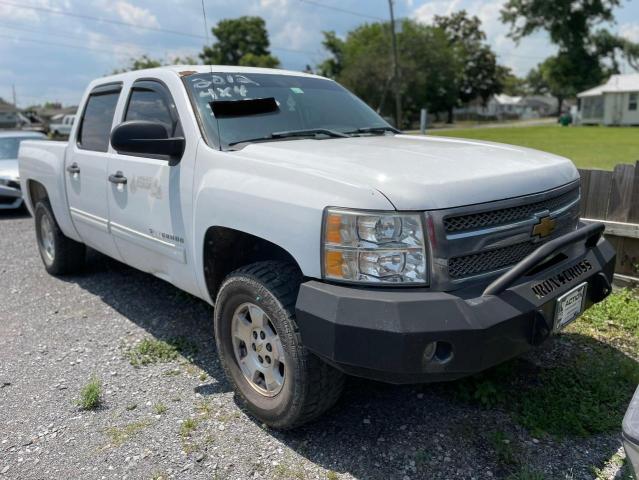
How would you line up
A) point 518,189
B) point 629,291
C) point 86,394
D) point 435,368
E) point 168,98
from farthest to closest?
1. point 629,291
2. point 168,98
3. point 86,394
4. point 518,189
5. point 435,368

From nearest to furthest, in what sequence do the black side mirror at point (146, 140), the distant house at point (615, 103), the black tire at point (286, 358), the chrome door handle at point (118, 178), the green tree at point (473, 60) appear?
1. the black tire at point (286, 358)
2. the black side mirror at point (146, 140)
3. the chrome door handle at point (118, 178)
4. the distant house at point (615, 103)
5. the green tree at point (473, 60)

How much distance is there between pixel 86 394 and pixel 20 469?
0.60m

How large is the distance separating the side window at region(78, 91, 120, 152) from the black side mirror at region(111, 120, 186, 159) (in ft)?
3.71

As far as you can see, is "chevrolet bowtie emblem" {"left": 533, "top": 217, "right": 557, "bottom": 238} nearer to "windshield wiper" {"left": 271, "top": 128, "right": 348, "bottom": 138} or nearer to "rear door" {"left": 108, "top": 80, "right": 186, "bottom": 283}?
"windshield wiper" {"left": 271, "top": 128, "right": 348, "bottom": 138}

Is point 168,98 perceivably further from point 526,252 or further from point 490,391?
point 490,391

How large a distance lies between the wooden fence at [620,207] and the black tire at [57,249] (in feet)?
16.1

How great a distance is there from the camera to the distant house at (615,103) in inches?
1752

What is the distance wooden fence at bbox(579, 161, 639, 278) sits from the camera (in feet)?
15.5

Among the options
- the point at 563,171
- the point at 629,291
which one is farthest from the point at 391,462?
the point at 629,291

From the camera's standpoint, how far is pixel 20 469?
9.04ft

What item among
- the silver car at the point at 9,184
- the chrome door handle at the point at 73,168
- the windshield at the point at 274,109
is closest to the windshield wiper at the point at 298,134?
the windshield at the point at 274,109

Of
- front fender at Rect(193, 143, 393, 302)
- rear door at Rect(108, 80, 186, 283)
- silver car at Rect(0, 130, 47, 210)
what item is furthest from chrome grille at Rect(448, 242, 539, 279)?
silver car at Rect(0, 130, 47, 210)

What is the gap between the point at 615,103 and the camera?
45281 millimetres

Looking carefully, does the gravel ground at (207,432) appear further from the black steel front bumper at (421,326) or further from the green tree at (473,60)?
the green tree at (473,60)
